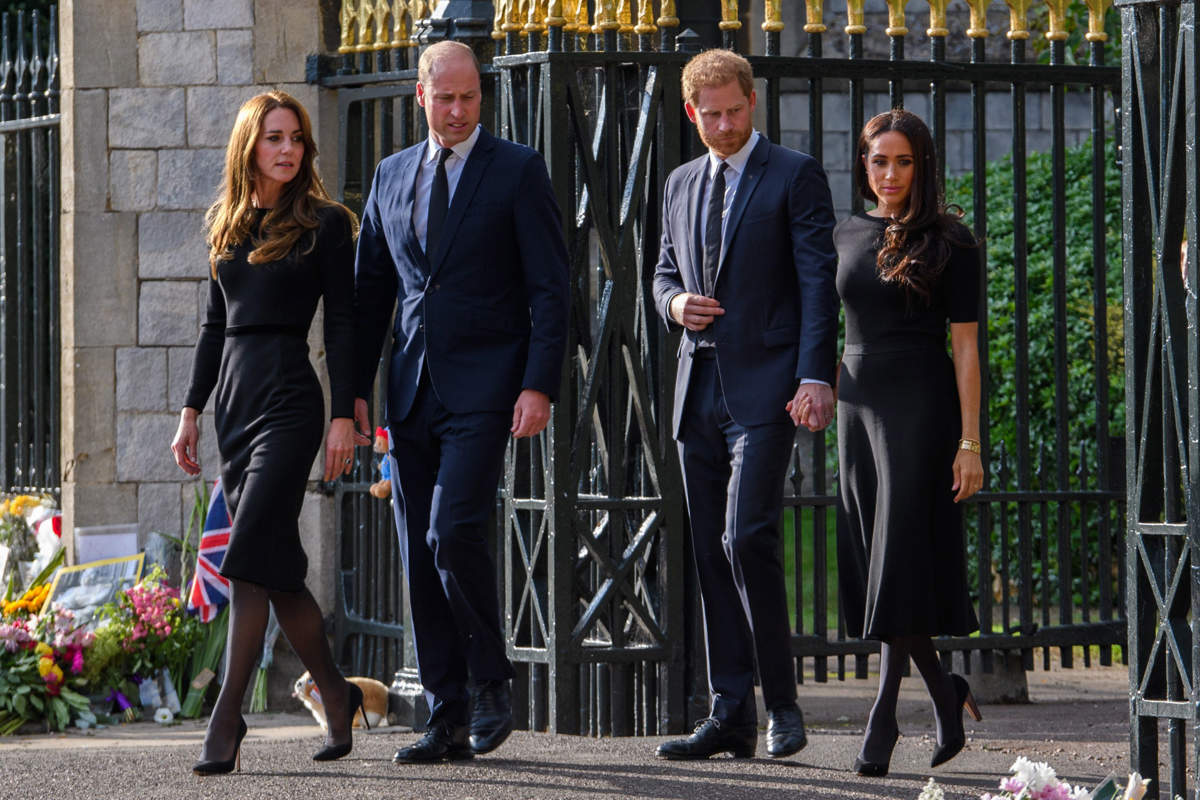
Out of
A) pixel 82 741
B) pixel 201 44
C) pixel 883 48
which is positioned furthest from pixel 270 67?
pixel 883 48

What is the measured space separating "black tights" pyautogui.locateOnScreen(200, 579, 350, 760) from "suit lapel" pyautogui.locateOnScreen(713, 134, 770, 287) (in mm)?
1516

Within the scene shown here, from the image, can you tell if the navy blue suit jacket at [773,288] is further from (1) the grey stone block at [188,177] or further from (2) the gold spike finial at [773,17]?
(1) the grey stone block at [188,177]

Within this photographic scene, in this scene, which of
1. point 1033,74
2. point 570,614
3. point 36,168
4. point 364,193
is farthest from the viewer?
point 36,168

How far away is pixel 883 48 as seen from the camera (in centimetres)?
1708

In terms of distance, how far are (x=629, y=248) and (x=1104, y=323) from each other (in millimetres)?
1888

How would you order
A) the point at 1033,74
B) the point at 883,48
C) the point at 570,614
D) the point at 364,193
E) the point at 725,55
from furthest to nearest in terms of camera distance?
the point at 883,48
the point at 364,193
the point at 1033,74
the point at 570,614
the point at 725,55

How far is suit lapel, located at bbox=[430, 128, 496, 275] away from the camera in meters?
5.46

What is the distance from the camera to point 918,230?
543cm

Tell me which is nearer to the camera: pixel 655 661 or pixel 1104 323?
pixel 655 661

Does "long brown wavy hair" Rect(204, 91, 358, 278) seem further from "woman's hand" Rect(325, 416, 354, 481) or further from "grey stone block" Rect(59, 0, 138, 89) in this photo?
"grey stone block" Rect(59, 0, 138, 89)

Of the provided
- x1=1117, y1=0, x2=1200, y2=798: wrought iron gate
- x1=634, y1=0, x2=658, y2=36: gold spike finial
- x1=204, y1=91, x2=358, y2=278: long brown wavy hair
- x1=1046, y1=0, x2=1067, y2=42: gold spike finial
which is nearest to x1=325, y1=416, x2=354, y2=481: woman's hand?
x1=204, y1=91, x2=358, y2=278: long brown wavy hair

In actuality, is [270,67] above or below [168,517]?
above

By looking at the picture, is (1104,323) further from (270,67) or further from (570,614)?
(270,67)

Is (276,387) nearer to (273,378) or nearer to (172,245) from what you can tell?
(273,378)
